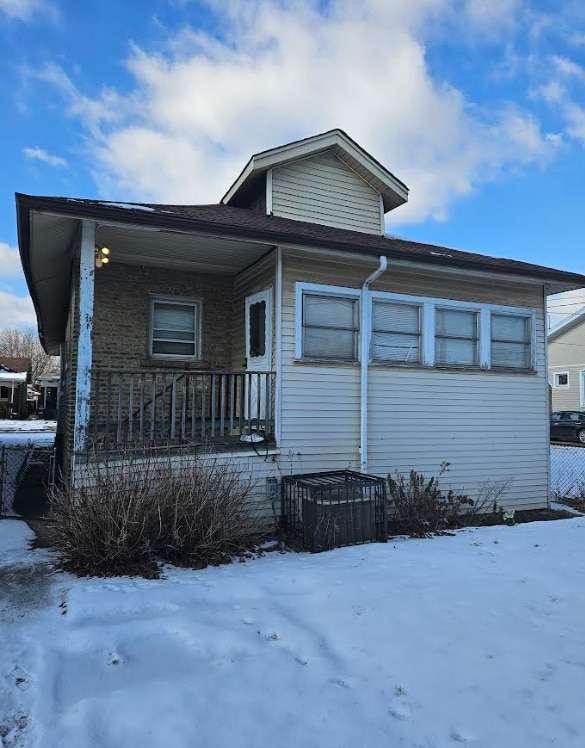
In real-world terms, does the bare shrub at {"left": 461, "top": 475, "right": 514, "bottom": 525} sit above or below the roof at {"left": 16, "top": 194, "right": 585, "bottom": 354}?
below

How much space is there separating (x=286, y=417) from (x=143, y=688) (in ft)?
13.8

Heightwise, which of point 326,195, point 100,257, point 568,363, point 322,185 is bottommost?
point 100,257

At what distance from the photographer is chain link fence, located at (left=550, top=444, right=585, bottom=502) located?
988 cm

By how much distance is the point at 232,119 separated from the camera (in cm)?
1153

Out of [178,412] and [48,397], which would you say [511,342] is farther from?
[48,397]

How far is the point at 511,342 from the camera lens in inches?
335

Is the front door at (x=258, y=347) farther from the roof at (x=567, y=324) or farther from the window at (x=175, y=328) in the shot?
the roof at (x=567, y=324)

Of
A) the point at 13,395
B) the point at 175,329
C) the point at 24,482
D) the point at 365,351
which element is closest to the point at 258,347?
the point at 365,351

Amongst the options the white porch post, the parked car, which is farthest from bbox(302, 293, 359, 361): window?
the parked car

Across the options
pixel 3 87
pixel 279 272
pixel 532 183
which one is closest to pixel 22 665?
pixel 279 272

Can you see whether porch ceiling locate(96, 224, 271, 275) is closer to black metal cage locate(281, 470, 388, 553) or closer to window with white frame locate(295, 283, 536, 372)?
window with white frame locate(295, 283, 536, 372)

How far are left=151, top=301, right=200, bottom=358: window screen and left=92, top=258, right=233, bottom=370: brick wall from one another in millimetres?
141

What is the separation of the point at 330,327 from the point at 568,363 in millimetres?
25393

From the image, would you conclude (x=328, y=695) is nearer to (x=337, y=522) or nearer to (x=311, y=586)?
(x=311, y=586)
